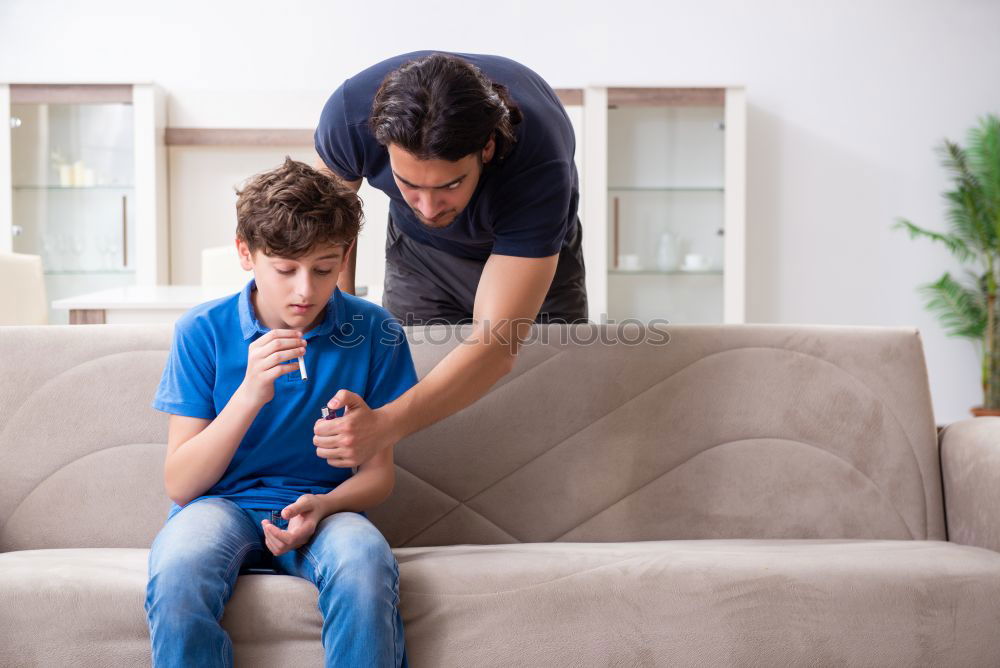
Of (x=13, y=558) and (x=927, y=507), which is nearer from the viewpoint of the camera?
(x=13, y=558)

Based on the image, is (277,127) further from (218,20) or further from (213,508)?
(213,508)

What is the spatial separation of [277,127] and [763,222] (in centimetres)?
256

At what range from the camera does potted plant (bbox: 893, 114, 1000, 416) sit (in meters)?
4.57

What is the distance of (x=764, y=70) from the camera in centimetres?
474

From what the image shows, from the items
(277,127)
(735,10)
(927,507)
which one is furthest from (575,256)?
(735,10)

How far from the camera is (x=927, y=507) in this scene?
1.78 m

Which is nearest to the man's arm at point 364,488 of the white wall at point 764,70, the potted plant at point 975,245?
the white wall at point 764,70

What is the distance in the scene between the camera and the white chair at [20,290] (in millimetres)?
3354

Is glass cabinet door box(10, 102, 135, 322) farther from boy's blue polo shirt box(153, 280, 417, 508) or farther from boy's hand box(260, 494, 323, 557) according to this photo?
boy's hand box(260, 494, 323, 557)

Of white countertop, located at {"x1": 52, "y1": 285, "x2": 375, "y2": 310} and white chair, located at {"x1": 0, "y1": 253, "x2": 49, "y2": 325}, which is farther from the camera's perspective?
white chair, located at {"x1": 0, "y1": 253, "x2": 49, "y2": 325}

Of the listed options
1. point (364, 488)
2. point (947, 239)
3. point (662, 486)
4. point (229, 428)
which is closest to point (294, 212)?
point (229, 428)

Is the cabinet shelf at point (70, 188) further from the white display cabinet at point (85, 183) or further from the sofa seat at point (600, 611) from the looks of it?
the sofa seat at point (600, 611)

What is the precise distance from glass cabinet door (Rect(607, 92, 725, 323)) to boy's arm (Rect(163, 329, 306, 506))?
3.30 metres

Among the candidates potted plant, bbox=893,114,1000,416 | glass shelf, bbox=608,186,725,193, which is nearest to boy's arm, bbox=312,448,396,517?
glass shelf, bbox=608,186,725,193
